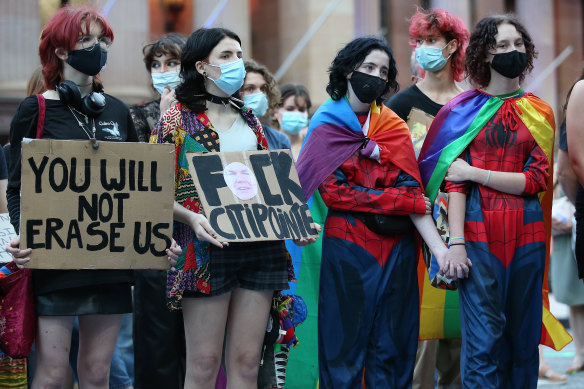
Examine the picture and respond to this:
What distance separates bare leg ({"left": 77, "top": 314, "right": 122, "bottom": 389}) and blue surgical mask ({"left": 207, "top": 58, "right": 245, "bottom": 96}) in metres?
1.32

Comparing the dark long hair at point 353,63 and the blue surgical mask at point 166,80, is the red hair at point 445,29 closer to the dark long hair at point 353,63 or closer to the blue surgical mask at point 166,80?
the dark long hair at point 353,63

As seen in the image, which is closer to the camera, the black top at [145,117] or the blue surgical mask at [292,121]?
the black top at [145,117]

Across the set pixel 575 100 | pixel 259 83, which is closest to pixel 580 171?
pixel 575 100

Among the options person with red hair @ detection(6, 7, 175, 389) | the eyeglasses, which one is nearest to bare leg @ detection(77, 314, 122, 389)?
person with red hair @ detection(6, 7, 175, 389)

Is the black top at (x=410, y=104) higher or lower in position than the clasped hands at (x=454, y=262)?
higher

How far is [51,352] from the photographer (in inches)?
168

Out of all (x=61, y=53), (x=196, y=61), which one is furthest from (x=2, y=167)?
(x=196, y=61)

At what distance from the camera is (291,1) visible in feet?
63.0

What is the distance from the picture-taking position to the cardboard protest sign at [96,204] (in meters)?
4.13

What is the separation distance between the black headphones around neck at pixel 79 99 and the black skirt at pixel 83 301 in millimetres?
917

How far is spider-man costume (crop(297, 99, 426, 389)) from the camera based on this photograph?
4.71m

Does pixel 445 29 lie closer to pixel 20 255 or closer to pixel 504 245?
pixel 504 245

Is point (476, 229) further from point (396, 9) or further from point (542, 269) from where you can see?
point (396, 9)

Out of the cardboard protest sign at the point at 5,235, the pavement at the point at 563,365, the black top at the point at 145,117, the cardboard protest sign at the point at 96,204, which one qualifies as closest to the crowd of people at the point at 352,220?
the cardboard protest sign at the point at 96,204
